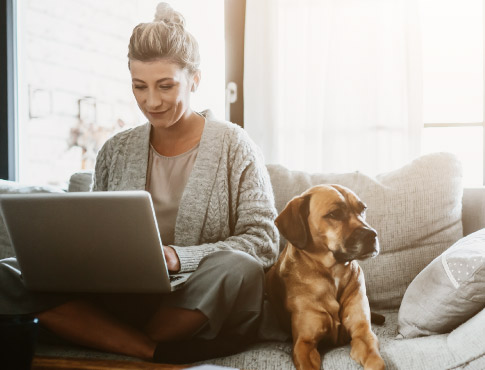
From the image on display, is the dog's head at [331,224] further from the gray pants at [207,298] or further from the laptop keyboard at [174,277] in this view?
the laptop keyboard at [174,277]

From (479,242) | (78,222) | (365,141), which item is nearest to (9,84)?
(365,141)

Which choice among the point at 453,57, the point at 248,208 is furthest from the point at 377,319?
the point at 453,57

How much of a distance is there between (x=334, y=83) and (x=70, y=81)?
6.33ft

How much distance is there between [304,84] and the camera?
2.28 metres

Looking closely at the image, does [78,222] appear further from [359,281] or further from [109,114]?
[109,114]

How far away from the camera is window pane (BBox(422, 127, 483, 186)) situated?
2.34 m

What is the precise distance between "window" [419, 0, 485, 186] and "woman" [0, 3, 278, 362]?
1.17 metres

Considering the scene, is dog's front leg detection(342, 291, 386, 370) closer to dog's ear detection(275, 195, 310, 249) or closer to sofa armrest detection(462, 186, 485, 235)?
dog's ear detection(275, 195, 310, 249)

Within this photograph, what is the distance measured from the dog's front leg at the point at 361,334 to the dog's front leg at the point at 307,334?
0.18ft

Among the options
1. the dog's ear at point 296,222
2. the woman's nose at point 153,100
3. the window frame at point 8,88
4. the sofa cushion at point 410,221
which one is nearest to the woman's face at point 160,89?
the woman's nose at point 153,100

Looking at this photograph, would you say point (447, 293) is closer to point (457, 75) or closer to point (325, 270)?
point (325, 270)

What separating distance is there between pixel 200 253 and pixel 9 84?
2.09 metres

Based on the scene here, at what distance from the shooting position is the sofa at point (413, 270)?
1.12 meters

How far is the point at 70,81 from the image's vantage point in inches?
134
